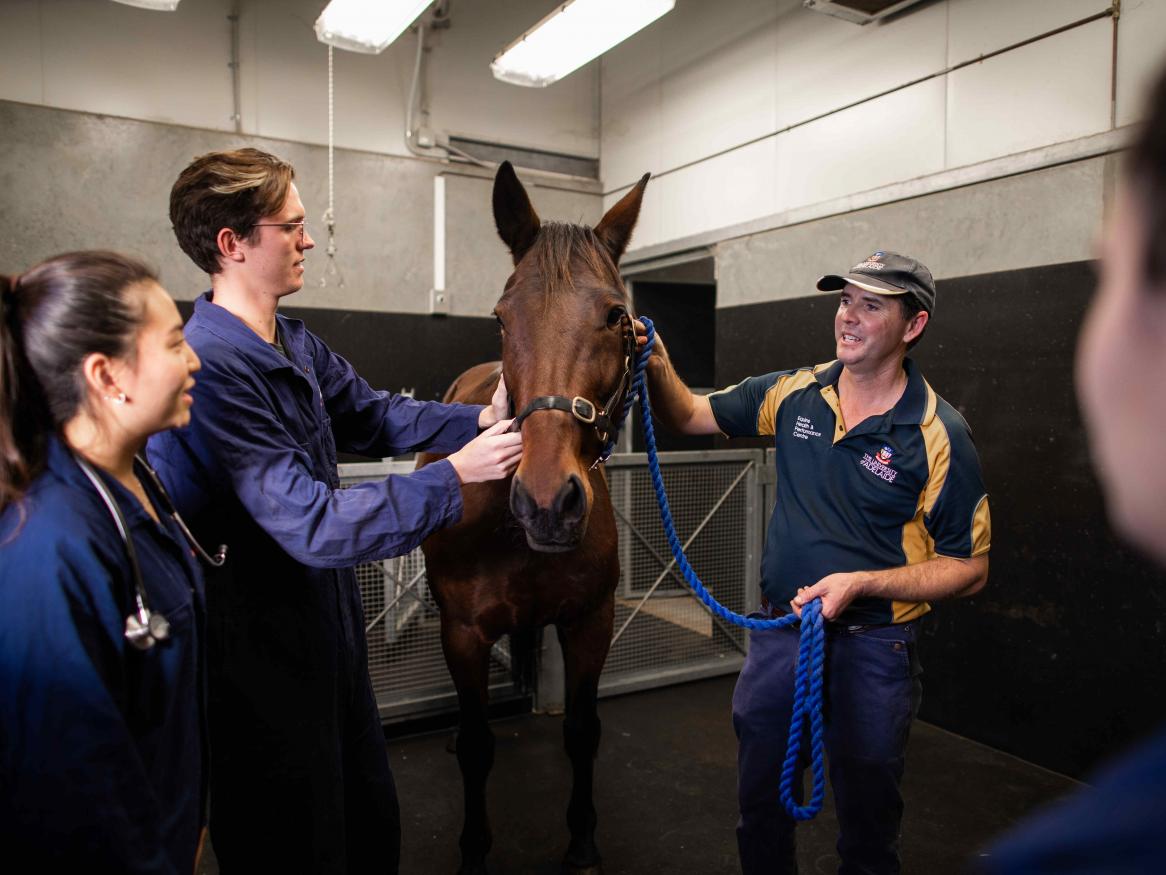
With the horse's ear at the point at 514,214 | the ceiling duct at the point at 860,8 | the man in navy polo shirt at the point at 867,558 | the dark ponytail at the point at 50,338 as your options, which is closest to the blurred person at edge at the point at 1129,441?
the dark ponytail at the point at 50,338

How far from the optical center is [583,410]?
141 centimetres

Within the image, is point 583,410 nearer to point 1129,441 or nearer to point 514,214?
point 514,214

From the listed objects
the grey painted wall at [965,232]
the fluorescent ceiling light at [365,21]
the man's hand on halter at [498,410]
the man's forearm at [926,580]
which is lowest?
the man's forearm at [926,580]

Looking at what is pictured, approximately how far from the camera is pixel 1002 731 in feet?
9.37

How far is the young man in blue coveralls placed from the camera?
3.86 ft

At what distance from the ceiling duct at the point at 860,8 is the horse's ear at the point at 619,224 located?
1946 millimetres

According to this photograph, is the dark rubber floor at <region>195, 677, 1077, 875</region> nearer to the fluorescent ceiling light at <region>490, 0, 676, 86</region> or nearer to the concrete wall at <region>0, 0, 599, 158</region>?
the fluorescent ceiling light at <region>490, 0, 676, 86</region>

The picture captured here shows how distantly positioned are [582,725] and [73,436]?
165cm

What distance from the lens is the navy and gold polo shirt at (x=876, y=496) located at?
153 centimetres

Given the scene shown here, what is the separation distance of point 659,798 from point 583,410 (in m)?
1.76

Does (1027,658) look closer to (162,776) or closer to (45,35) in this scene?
(162,776)

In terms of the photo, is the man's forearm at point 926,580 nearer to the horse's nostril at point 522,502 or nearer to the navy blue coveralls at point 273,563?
the horse's nostril at point 522,502

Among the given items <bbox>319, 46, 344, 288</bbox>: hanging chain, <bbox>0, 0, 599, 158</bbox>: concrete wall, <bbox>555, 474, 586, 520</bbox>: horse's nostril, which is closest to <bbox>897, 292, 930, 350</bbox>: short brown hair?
<bbox>555, 474, 586, 520</bbox>: horse's nostril

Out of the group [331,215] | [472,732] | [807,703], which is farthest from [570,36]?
[807,703]
